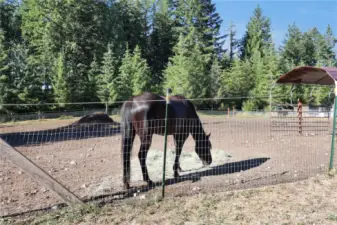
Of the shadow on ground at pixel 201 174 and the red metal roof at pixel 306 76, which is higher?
the red metal roof at pixel 306 76

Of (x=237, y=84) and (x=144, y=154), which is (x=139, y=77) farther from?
(x=144, y=154)

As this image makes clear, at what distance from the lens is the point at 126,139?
507 centimetres

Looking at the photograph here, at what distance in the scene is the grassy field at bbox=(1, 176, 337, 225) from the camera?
11.8ft

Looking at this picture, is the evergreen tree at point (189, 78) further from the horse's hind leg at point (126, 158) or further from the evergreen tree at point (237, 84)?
the horse's hind leg at point (126, 158)

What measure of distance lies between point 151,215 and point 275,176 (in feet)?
10.2

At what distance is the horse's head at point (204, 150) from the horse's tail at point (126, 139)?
1772mm

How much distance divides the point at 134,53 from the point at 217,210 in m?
31.8

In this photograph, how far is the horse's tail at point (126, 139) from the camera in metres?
4.88

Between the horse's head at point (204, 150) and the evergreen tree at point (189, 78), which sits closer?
the horse's head at point (204, 150)

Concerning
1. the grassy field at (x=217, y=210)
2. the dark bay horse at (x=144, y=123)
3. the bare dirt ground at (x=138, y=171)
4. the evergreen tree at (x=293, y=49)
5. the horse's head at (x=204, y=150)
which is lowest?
the grassy field at (x=217, y=210)

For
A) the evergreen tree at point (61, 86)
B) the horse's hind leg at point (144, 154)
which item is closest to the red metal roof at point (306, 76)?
the horse's hind leg at point (144, 154)

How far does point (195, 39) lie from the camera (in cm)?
3988

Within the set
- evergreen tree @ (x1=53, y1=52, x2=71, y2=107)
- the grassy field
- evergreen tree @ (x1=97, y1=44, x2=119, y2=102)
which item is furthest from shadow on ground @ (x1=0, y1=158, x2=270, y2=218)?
evergreen tree @ (x1=97, y1=44, x2=119, y2=102)

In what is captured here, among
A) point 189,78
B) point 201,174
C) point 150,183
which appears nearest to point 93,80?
point 189,78
